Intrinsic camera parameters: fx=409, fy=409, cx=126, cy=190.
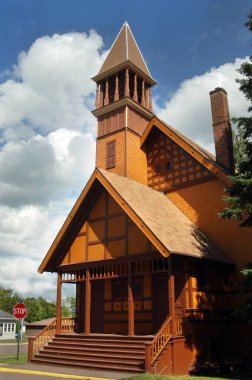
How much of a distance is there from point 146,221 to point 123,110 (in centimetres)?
1051

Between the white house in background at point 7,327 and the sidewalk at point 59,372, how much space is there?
47.8 meters

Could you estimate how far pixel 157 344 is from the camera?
15.1 m

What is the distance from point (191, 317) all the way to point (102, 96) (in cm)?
1604

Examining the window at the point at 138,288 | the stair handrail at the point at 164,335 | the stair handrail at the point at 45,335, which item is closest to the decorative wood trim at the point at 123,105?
the window at the point at 138,288

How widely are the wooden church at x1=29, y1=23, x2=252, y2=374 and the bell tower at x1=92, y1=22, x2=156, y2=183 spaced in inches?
3.5

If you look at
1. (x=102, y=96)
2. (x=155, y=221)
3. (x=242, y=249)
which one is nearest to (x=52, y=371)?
(x=155, y=221)

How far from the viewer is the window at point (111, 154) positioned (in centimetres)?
2500

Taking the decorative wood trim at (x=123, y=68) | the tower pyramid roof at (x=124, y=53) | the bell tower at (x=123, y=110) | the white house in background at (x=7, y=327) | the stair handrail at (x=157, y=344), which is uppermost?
the tower pyramid roof at (x=124, y=53)

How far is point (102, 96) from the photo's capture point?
89.5ft

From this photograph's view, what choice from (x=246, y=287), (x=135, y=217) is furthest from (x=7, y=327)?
(x=246, y=287)

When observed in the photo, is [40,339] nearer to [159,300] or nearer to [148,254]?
[159,300]

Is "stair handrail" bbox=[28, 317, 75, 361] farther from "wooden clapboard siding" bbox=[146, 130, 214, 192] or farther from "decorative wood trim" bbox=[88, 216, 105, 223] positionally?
"wooden clapboard siding" bbox=[146, 130, 214, 192]

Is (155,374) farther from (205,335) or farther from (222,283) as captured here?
(222,283)

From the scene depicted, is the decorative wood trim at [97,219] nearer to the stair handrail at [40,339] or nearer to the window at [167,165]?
the stair handrail at [40,339]
